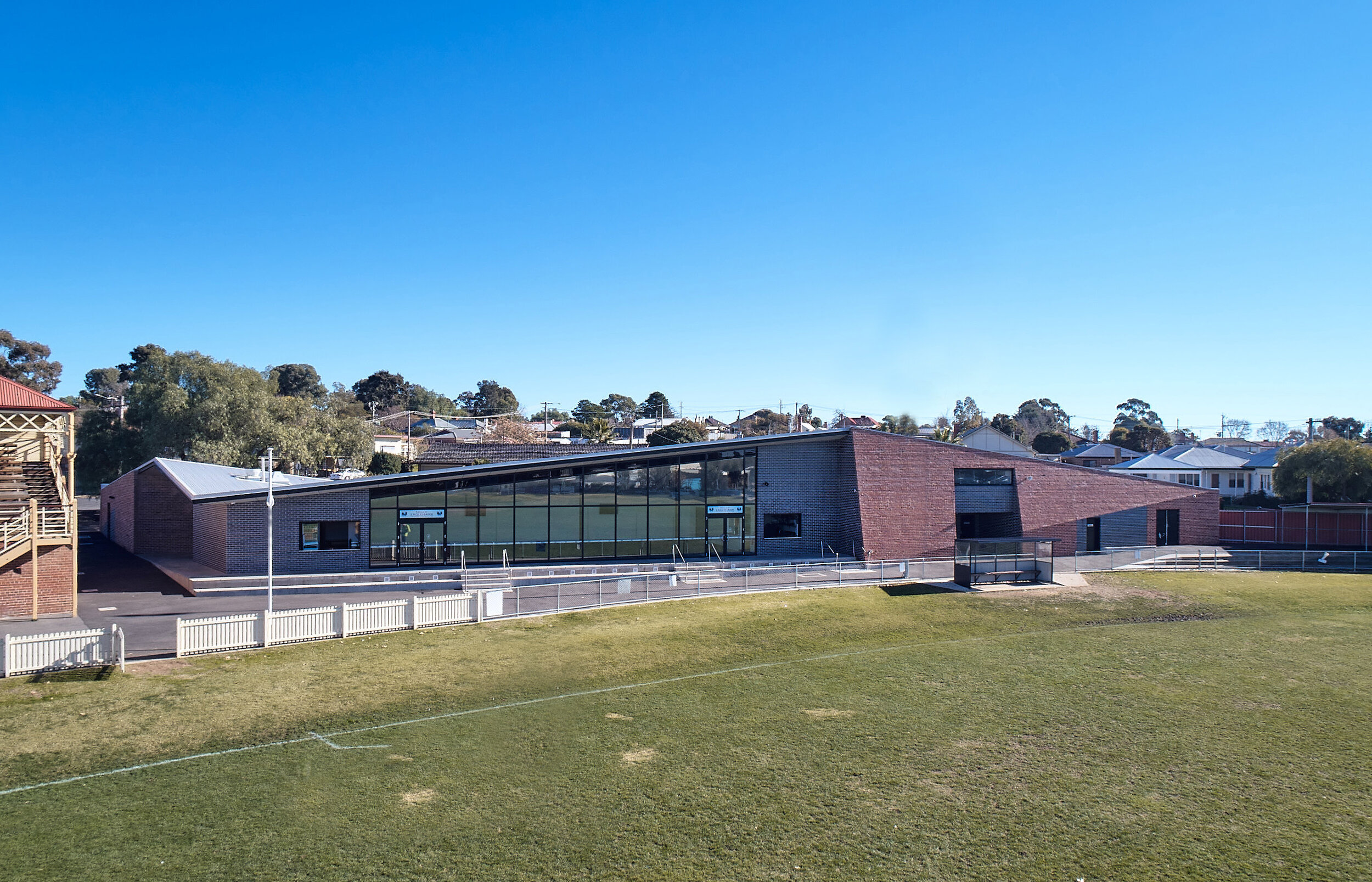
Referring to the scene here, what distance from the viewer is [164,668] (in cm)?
1742

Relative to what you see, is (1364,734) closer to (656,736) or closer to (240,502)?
(656,736)

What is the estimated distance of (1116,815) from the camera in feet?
36.9

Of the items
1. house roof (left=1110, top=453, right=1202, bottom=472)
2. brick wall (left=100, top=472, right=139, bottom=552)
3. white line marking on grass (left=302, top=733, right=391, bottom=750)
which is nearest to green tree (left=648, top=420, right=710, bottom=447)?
house roof (left=1110, top=453, right=1202, bottom=472)

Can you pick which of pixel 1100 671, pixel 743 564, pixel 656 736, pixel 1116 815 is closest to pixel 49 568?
pixel 656 736

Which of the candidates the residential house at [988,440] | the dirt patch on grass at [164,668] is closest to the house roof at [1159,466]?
the residential house at [988,440]

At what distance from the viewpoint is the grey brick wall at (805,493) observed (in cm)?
3550

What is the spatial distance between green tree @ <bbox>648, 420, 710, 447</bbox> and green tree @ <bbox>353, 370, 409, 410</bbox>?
68.8m

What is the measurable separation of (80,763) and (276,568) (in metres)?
17.7

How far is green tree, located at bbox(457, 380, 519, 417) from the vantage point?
159m

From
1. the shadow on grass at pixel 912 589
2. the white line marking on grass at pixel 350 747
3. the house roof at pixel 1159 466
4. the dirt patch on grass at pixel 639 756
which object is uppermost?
the house roof at pixel 1159 466

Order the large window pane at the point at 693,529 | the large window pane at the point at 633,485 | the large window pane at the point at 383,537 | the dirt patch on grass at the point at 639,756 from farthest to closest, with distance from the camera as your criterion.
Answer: the large window pane at the point at 693,529 < the large window pane at the point at 633,485 < the large window pane at the point at 383,537 < the dirt patch on grass at the point at 639,756

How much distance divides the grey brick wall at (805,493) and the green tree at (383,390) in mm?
119750

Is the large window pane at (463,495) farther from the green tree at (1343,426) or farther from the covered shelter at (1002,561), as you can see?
the green tree at (1343,426)

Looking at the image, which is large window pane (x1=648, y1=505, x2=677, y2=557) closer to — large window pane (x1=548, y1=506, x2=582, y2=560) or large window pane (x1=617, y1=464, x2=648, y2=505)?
large window pane (x1=617, y1=464, x2=648, y2=505)
